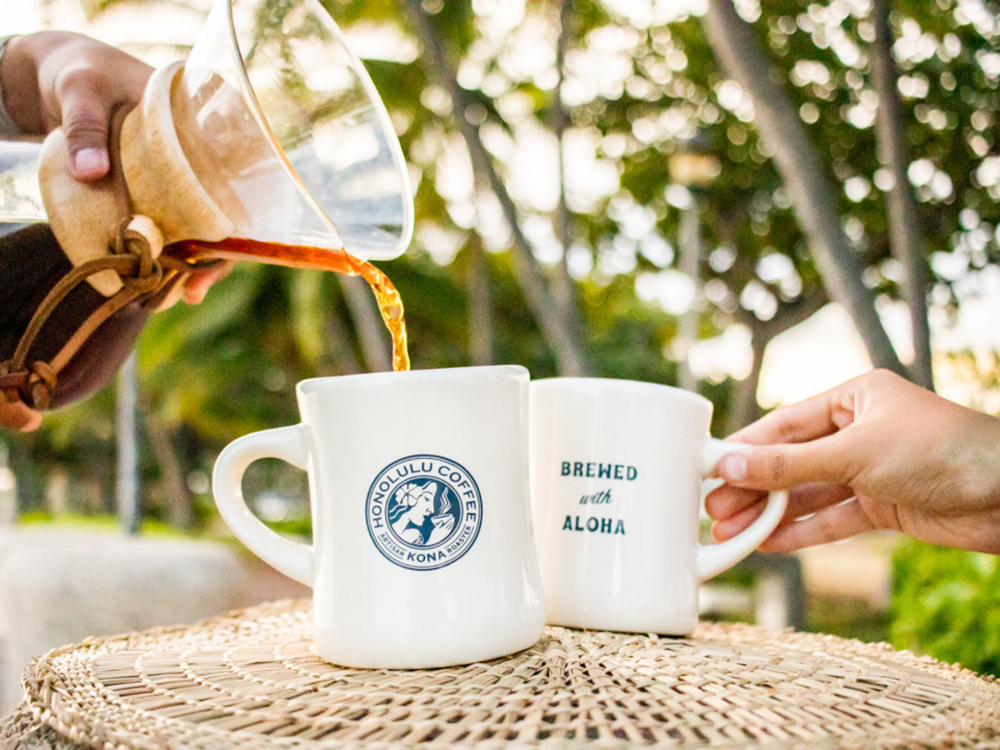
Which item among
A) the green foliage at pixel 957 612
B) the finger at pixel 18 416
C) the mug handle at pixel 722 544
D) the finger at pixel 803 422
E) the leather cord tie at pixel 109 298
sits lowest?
the green foliage at pixel 957 612

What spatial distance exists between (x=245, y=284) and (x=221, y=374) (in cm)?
201

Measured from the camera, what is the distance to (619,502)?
96 centimetres

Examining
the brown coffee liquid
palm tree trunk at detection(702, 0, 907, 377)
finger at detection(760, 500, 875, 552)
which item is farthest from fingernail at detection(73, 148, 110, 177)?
palm tree trunk at detection(702, 0, 907, 377)

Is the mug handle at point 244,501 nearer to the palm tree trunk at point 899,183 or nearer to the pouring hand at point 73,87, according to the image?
the pouring hand at point 73,87

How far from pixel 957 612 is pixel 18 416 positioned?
252 centimetres

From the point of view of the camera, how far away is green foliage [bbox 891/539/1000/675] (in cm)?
226

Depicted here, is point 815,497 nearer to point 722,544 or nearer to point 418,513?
point 722,544

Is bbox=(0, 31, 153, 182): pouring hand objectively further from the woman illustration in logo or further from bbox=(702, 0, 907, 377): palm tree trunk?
bbox=(702, 0, 907, 377): palm tree trunk

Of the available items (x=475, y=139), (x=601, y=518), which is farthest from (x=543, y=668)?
(x=475, y=139)

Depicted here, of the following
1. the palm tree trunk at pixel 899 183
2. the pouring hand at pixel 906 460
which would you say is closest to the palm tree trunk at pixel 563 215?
the palm tree trunk at pixel 899 183

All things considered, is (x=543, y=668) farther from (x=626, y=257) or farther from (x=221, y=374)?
(x=221, y=374)

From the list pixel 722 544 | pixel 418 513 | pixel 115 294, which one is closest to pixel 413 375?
pixel 418 513

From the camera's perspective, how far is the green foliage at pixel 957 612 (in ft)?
7.43

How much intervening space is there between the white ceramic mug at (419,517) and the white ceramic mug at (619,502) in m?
0.14
